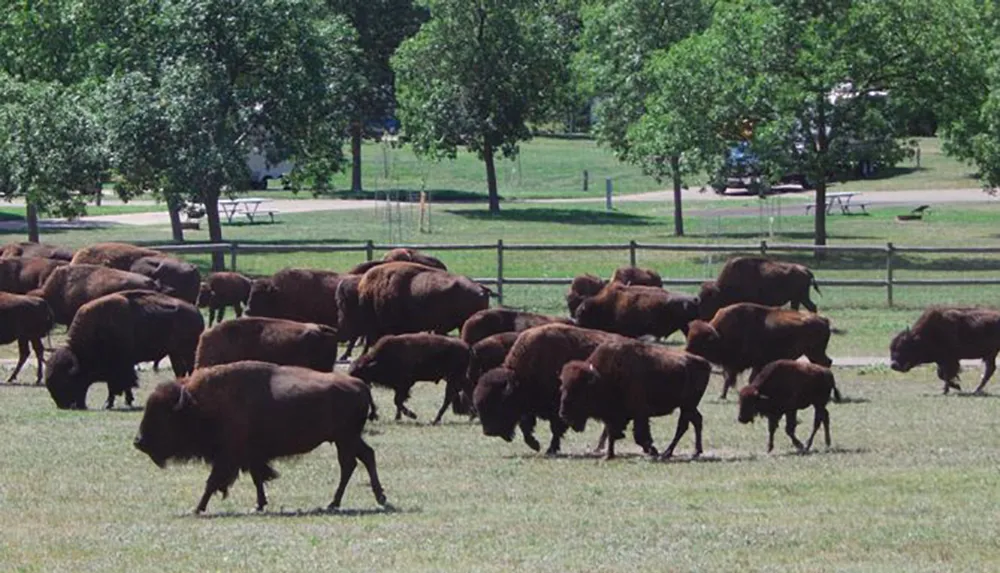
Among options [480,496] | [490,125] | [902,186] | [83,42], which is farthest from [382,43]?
[480,496]

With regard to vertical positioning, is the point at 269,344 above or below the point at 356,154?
below

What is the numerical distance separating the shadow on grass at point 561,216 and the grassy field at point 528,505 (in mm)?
40844

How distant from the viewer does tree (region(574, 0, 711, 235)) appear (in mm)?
54812

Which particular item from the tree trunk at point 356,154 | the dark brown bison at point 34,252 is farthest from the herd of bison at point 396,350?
the tree trunk at point 356,154

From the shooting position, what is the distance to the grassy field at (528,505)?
12820 millimetres

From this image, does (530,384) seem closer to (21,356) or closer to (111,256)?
(21,356)

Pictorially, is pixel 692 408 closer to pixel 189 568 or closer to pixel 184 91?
pixel 189 568

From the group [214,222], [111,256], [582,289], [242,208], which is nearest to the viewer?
[582,289]

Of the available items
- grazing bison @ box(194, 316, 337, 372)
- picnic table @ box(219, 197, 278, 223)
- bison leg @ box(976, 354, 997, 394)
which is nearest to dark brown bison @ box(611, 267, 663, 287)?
bison leg @ box(976, 354, 997, 394)

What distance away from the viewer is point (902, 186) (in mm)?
77188

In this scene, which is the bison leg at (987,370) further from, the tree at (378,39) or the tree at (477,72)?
the tree at (378,39)

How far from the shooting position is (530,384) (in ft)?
63.9

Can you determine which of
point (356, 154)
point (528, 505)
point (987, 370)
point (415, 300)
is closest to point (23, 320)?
point (415, 300)

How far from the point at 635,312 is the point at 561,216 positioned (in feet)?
130
